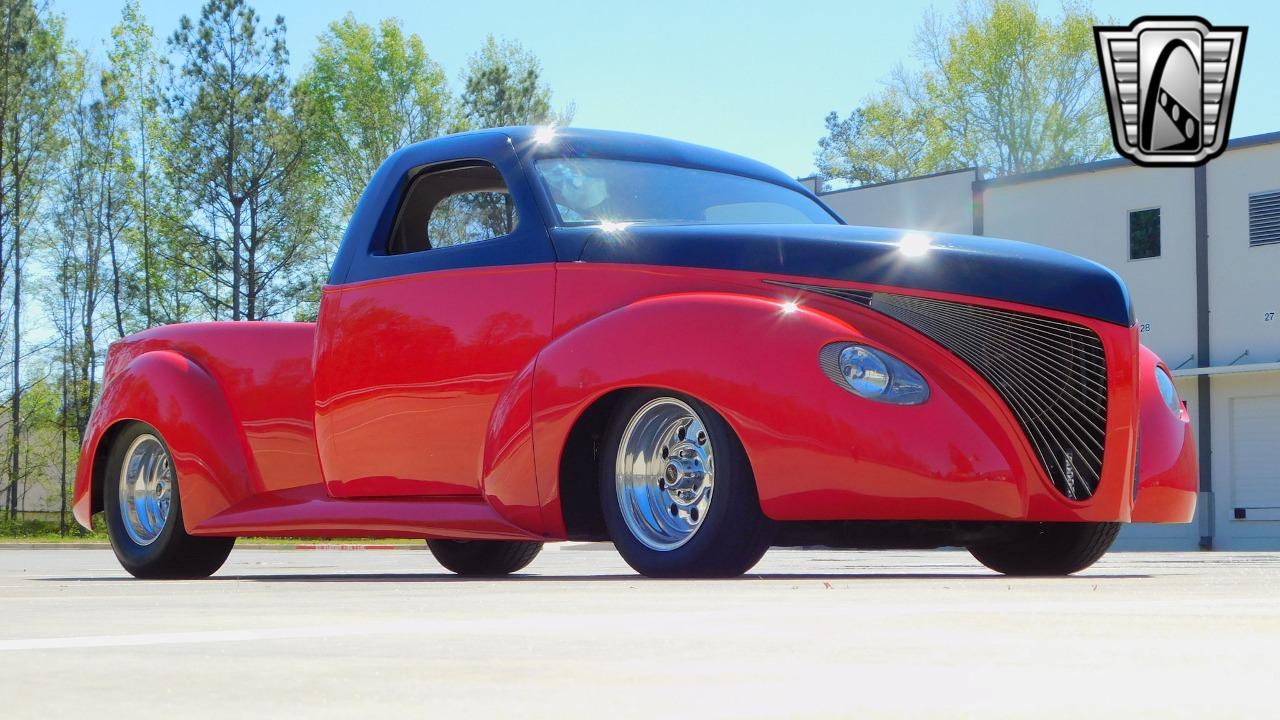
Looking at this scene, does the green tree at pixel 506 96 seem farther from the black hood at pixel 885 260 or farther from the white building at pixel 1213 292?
the black hood at pixel 885 260

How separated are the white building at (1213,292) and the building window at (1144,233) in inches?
0.7

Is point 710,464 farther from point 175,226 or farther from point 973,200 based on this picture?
point 175,226

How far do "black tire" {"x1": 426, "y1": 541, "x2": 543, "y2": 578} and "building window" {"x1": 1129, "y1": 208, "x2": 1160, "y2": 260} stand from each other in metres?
24.2

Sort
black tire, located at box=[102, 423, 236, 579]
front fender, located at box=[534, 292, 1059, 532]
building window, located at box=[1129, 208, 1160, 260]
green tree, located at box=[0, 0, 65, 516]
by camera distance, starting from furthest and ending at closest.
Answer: green tree, located at box=[0, 0, 65, 516], building window, located at box=[1129, 208, 1160, 260], black tire, located at box=[102, 423, 236, 579], front fender, located at box=[534, 292, 1059, 532]

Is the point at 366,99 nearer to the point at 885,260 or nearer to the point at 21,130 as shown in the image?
the point at 21,130

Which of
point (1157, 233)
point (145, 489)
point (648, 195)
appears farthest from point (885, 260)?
point (1157, 233)

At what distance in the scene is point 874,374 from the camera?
5.65m

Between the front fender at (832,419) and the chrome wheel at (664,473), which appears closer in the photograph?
the front fender at (832,419)

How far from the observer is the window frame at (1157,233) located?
30719 millimetres

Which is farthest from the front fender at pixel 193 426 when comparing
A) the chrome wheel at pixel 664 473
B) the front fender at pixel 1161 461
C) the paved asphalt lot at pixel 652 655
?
the front fender at pixel 1161 461

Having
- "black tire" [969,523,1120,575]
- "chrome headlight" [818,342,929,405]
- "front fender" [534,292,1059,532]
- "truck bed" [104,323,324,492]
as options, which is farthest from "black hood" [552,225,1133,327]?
"truck bed" [104,323,324,492]

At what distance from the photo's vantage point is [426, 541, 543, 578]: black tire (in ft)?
29.0

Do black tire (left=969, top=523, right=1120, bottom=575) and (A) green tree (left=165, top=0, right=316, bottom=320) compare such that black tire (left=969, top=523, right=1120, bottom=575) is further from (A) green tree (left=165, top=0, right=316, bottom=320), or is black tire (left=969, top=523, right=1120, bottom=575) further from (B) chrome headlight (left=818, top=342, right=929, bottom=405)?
(A) green tree (left=165, top=0, right=316, bottom=320)

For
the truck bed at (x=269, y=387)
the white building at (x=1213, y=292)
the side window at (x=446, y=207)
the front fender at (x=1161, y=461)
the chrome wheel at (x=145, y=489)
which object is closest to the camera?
A: the front fender at (x=1161, y=461)
